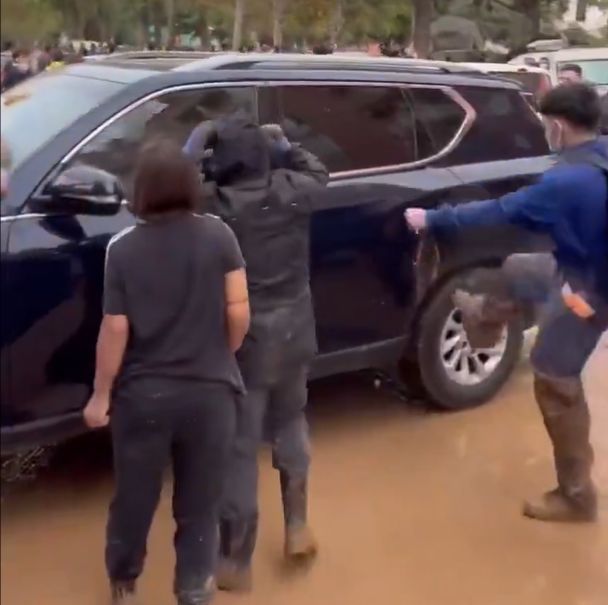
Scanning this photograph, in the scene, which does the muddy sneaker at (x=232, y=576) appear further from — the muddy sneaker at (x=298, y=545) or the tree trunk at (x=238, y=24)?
the tree trunk at (x=238, y=24)

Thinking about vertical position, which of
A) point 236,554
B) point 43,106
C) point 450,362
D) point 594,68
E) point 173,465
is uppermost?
point 43,106

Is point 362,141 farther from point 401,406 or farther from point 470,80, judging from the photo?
point 401,406

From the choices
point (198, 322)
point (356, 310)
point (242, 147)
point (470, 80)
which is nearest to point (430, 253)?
point (356, 310)

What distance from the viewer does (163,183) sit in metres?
2.45

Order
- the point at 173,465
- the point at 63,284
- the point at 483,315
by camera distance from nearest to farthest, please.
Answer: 1. the point at 173,465
2. the point at 63,284
3. the point at 483,315

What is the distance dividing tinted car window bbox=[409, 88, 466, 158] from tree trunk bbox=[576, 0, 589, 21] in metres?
0.72

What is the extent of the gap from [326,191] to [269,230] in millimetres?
978

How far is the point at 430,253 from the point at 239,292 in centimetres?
191

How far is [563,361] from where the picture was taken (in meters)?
3.65

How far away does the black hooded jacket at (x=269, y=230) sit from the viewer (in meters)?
2.93

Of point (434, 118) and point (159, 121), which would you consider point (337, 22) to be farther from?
point (434, 118)

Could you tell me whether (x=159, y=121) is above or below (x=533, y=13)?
below

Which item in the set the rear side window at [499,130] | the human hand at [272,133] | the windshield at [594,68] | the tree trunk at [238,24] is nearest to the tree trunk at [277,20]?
the tree trunk at [238,24]

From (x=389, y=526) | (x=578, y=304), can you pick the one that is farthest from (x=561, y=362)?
(x=389, y=526)
